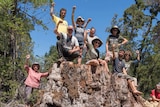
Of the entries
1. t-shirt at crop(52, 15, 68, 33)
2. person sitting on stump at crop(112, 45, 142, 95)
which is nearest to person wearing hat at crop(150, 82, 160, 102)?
person sitting on stump at crop(112, 45, 142, 95)

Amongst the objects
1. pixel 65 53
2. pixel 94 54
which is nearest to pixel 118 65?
pixel 94 54

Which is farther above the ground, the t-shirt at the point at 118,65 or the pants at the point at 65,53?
the pants at the point at 65,53

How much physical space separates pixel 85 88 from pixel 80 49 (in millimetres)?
1057

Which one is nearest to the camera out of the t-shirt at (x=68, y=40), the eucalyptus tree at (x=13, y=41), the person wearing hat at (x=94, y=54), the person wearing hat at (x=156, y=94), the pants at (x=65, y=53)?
the t-shirt at (x=68, y=40)

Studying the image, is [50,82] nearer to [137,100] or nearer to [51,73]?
[51,73]

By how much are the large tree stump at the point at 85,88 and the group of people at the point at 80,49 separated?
20 cm

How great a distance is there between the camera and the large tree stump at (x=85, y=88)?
359 inches

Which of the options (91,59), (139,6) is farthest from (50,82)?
(139,6)

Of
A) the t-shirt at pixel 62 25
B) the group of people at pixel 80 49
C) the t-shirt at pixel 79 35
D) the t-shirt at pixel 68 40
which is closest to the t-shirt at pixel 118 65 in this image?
the group of people at pixel 80 49

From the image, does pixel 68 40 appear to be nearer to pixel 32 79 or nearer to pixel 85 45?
pixel 85 45

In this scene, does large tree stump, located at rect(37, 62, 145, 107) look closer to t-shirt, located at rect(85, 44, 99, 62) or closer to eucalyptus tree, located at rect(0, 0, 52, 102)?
t-shirt, located at rect(85, 44, 99, 62)

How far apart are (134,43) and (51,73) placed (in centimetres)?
1403

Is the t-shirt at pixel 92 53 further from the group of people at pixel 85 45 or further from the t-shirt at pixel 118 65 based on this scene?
the t-shirt at pixel 118 65

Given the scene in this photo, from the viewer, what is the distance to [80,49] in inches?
361
